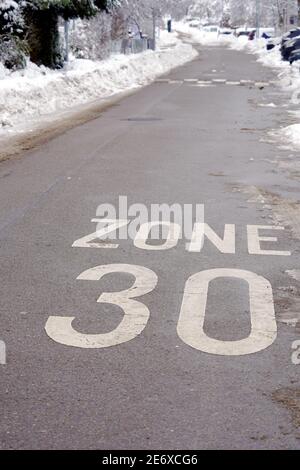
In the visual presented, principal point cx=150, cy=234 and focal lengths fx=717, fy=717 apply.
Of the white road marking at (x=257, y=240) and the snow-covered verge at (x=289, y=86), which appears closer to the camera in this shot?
the white road marking at (x=257, y=240)

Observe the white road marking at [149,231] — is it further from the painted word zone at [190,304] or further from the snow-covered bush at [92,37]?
the snow-covered bush at [92,37]

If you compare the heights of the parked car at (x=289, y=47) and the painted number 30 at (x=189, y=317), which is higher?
the painted number 30 at (x=189, y=317)

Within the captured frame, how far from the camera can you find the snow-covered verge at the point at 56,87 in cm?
1753

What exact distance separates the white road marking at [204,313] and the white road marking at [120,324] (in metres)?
0.30

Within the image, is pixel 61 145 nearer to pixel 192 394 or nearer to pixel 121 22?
pixel 192 394

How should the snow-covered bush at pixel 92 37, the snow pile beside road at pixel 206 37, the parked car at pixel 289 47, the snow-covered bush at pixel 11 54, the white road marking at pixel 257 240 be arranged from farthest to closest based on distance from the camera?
the snow pile beside road at pixel 206 37
the parked car at pixel 289 47
the snow-covered bush at pixel 92 37
the snow-covered bush at pixel 11 54
the white road marking at pixel 257 240

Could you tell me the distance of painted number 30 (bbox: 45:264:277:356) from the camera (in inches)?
181

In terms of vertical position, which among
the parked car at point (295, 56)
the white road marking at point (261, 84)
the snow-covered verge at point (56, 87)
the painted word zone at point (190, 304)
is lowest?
the white road marking at point (261, 84)

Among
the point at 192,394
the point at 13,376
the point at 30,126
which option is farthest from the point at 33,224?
the point at 30,126

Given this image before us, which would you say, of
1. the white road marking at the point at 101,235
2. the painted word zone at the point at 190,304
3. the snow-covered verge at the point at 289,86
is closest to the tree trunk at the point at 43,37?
the snow-covered verge at the point at 289,86

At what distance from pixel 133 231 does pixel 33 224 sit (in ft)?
3.51

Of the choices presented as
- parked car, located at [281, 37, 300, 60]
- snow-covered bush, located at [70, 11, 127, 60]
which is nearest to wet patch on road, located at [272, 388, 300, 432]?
snow-covered bush, located at [70, 11, 127, 60]

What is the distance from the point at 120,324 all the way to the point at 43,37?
915 inches

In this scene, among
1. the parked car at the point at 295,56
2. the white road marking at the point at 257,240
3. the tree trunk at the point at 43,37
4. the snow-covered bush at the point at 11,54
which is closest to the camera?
the white road marking at the point at 257,240
